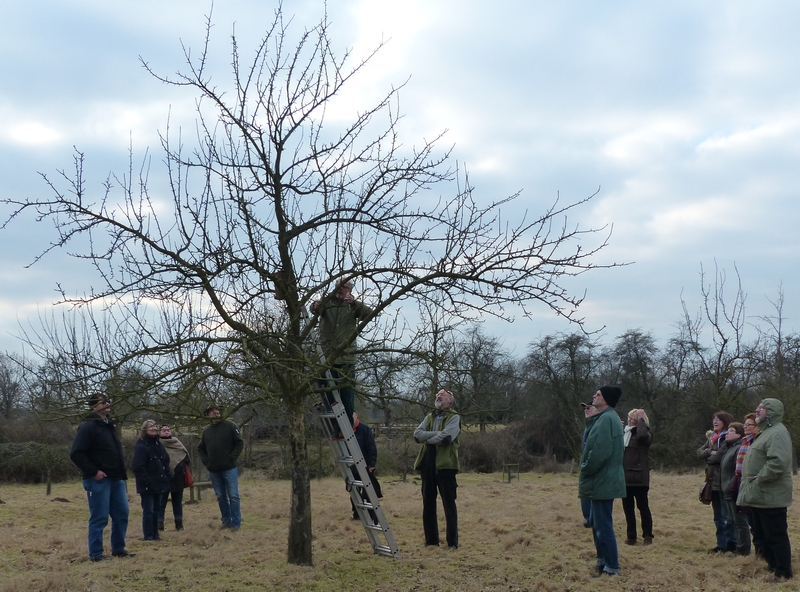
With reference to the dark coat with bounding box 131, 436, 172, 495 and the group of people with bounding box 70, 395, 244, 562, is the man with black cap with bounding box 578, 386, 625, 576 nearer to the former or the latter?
the group of people with bounding box 70, 395, 244, 562

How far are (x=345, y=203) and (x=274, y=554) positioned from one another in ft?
13.6

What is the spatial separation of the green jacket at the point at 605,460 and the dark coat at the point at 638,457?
1.67 m

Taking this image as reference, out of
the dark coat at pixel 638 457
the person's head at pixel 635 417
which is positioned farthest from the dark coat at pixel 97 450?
the person's head at pixel 635 417

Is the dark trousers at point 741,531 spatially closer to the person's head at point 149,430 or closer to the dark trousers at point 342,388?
the dark trousers at point 342,388

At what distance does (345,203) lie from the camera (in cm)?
730

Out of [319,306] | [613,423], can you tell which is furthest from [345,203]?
[613,423]

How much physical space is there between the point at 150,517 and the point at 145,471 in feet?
2.09

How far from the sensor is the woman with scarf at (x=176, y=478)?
34.5ft

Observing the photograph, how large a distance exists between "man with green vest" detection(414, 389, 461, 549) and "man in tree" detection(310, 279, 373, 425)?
144 centimetres

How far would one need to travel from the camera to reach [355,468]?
789 centimetres

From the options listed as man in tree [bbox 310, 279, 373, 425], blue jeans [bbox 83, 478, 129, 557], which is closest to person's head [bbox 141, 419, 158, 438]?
blue jeans [bbox 83, 478, 129, 557]

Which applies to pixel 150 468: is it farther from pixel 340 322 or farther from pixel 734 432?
pixel 734 432

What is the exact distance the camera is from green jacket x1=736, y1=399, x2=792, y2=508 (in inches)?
279

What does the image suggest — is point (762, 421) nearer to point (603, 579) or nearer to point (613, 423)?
point (613, 423)
